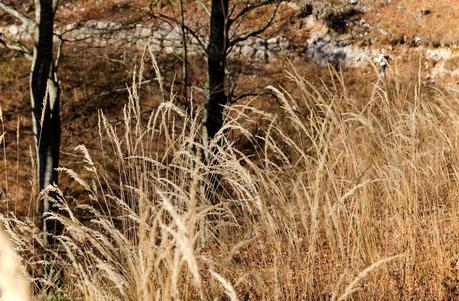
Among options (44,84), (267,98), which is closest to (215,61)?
(44,84)

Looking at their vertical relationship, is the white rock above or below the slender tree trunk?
above

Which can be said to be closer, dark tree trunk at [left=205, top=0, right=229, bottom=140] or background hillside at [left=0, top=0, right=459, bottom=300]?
background hillside at [left=0, top=0, right=459, bottom=300]

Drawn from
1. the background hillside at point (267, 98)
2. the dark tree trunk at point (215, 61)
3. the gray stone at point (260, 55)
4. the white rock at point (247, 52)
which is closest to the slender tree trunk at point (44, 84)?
the background hillside at point (267, 98)

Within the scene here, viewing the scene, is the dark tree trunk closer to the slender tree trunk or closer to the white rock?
the slender tree trunk

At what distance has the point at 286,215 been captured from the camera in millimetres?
2318

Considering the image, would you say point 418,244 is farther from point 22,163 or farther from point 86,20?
point 86,20

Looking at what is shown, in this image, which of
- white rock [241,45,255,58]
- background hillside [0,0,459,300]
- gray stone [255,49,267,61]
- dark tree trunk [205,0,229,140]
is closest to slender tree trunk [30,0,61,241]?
background hillside [0,0,459,300]

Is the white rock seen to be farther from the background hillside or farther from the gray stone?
the gray stone

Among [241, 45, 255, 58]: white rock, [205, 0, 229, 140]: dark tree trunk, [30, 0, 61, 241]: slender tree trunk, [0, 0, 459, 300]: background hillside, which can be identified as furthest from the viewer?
[241, 45, 255, 58]: white rock

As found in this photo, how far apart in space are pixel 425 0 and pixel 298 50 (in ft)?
20.5

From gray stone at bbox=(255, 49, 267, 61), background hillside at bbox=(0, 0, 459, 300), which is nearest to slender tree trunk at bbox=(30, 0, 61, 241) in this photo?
background hillside at bbox=(0, 0, 459, 300)

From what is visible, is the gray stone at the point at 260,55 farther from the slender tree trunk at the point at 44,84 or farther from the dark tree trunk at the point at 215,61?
the slender tree trunk at the point at 44,84

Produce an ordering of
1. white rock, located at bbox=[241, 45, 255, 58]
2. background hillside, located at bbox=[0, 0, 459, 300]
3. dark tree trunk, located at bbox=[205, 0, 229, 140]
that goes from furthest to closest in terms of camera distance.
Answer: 1. white rock, located at bbox=[241, 45, 255, 58]
2. dark tree trunk, located at bbox=[205, 0, 229, 140]
3. background hillside, located at bbox=[0, 0, 459, 300]

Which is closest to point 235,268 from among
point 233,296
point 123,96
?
point 233,296
